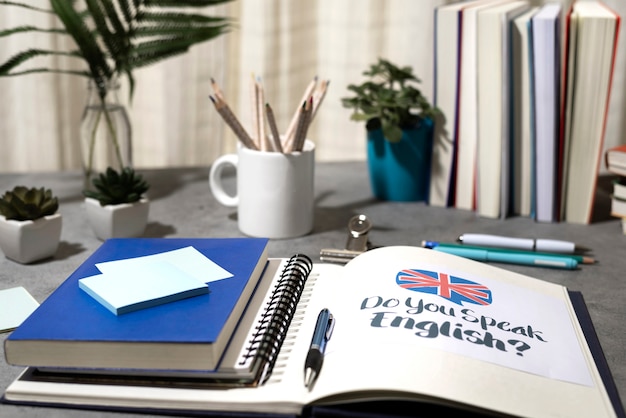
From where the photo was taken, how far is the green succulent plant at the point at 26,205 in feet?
2.77

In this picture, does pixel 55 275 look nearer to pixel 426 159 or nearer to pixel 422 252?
pixel 422 252

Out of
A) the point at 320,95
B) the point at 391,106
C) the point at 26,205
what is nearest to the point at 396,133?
the point at 391,106

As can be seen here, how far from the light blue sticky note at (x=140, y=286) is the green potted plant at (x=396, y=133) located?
466 mm

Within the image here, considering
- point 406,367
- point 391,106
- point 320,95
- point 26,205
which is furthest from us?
point 391,106

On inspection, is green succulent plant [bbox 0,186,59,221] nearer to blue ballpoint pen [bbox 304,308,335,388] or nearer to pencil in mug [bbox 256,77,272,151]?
pencil in mug [bbox 256,77,272,151]

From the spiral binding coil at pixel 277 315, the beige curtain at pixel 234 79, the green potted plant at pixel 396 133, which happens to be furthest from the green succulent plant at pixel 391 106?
the beige curtain at pixel 234 79

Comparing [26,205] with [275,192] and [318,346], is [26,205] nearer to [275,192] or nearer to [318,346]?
[275,192]

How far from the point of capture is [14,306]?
745 mm

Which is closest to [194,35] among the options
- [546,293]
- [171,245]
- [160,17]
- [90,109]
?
[160,17]

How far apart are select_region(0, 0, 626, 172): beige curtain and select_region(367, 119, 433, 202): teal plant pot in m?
0.44

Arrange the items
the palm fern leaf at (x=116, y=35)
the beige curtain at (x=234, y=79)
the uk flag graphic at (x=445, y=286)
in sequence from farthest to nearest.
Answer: the beige curtain at (x=234, y=79)
the palm fern leaf at (x=116, y=35)
the uk flag graphic at (x=445, y=286)

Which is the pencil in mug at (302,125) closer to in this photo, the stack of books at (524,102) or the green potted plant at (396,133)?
the green potted plant at (396,133)

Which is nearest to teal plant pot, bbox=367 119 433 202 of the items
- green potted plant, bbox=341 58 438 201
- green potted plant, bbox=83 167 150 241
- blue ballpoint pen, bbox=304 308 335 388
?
green potted plant, bbox=341 58 438 201

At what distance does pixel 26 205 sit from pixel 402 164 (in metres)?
0.55
